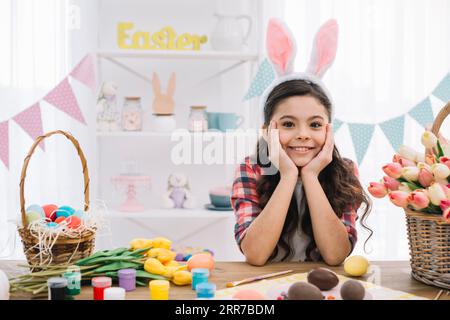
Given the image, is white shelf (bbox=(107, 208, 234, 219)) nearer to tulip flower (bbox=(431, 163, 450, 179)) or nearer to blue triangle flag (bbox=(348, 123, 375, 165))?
blue triangle flag (bbox=(348, 123, 375, 165))

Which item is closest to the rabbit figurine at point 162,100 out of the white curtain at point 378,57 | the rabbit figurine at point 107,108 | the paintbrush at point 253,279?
the rabbit figurine at point 107,108

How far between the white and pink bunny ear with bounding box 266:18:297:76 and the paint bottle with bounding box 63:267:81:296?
2.78ft

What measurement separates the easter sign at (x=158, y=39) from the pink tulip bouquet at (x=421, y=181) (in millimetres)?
1675

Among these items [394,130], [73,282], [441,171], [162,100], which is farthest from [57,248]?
[394,130]

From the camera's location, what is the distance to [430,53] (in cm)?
265

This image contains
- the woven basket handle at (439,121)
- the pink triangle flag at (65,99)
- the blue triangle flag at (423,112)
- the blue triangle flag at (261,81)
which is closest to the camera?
the woven basket handle at (439,121)

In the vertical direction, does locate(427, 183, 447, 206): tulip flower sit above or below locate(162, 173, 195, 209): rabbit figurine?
above

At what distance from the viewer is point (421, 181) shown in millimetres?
1018

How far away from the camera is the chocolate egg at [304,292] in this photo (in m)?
0.89

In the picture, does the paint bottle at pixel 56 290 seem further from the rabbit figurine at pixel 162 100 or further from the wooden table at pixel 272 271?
the rabbit figurine at pixel 162 100

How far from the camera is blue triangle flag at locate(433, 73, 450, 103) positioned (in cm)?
252

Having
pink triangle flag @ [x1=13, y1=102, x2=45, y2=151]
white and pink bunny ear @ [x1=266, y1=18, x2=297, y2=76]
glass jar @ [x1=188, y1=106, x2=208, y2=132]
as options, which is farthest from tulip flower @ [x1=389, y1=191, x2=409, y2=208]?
pink triangle flag @ [x1=13, y1=102, x2=45, y2=151]

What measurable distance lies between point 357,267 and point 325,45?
0.67 metres
